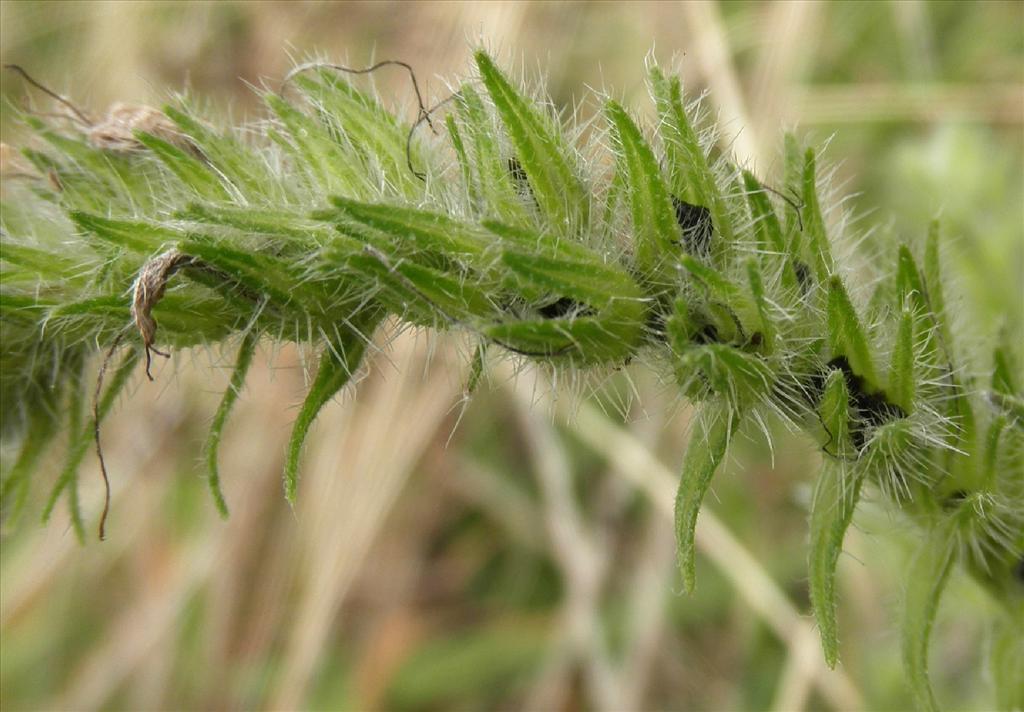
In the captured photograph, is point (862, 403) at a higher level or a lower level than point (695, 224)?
lower

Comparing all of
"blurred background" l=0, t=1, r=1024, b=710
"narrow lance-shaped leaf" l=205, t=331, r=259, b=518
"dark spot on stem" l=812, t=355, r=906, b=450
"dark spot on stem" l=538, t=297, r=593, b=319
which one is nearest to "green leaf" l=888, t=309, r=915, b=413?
"dark spot on stem" l=812, t=355, r=906, b=450

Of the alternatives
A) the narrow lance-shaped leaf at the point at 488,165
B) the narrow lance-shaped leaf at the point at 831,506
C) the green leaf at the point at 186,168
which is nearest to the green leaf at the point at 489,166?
the narrow lance-shaped leaf at the point at 488,165

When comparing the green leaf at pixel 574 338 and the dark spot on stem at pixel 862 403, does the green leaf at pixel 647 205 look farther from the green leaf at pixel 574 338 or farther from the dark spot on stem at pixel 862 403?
the dark spot on stem at pixel 862 403

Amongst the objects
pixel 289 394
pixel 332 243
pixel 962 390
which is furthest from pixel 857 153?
pixel 332 243

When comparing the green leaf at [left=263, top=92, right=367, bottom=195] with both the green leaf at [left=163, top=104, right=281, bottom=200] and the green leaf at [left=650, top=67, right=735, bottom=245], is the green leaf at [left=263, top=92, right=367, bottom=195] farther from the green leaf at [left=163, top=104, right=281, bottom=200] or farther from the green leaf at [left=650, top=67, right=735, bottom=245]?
the green leaf at [left=650, top=67, right=735, bottom=245]

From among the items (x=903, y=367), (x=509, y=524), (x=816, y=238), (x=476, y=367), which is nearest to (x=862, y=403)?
(x=903, y=367)

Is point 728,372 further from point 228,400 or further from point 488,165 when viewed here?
point 228,400
